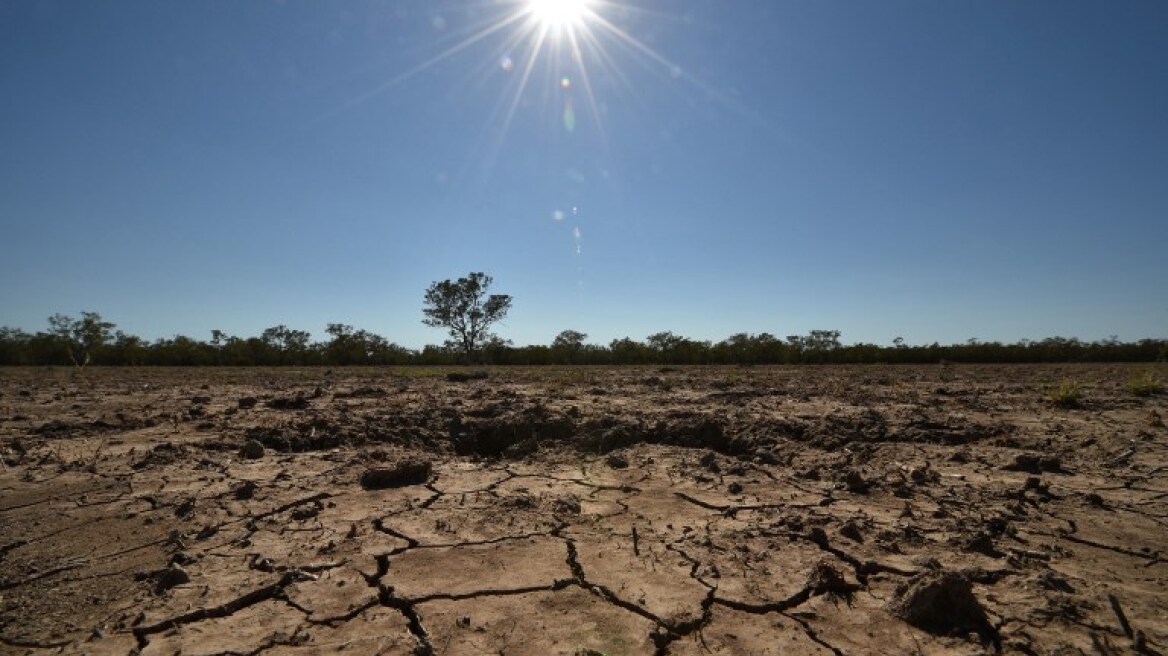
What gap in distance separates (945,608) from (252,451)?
432cm

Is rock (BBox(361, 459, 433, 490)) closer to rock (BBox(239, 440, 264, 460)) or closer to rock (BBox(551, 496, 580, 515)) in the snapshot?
rock (BBox(551, 496, 580, 515))

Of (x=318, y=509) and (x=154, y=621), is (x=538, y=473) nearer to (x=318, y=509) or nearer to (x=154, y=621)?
(x=318, y=509)

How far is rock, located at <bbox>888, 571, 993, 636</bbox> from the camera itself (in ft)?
5.71

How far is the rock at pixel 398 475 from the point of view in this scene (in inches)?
131

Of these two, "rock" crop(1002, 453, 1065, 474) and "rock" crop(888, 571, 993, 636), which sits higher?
"rock" crop(1002, 453, 1065, 474)

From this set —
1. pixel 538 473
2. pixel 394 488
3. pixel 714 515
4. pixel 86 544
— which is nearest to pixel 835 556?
pixel 714 515

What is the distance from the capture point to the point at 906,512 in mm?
2773

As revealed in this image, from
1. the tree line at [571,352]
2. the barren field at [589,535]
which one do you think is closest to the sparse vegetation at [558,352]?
the tree line at [571,352]

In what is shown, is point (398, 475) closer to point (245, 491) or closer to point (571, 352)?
point (245, 491)

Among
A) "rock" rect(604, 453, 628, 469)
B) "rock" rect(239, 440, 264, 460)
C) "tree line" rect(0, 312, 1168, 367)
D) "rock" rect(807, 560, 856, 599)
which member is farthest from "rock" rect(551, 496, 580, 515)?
"tree line" rect(0, 312, 1168, 367)

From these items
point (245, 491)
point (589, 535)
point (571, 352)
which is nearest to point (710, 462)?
point (589, 535)

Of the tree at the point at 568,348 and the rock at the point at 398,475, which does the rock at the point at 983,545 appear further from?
the tree at the point at 568,348

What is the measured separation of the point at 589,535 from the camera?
2.60 m

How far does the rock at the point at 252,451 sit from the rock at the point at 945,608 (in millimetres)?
4166
